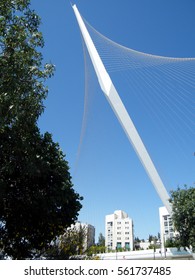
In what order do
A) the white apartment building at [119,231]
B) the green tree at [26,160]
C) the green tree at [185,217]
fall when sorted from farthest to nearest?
the white apartment building at [119,231]
the green tree at [185,217]
the green tree at [26,160]

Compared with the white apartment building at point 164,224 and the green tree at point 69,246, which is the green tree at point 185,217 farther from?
the white apartment building at point 164,224

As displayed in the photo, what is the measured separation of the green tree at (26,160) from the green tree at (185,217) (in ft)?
32.5

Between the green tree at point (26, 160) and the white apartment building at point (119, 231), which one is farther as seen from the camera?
the white apartment building at point (119, 231)

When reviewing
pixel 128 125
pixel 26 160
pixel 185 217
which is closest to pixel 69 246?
pixel 26 160

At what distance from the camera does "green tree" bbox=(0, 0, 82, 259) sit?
10.9m

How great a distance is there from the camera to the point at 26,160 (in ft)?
49.7

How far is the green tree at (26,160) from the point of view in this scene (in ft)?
35.6

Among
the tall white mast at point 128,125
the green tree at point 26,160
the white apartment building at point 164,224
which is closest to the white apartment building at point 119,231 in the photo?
the white apartment building at point 164,224

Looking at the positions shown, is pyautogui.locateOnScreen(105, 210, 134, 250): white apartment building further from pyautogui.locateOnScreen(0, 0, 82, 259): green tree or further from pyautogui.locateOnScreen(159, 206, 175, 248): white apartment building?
pyautogui.locateOnScreen(0, 0, 82, 259): green tree

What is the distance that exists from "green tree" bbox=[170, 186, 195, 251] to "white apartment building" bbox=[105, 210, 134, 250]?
369ft

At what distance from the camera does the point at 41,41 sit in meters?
12.3

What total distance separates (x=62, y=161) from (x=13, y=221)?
15.1 feet
